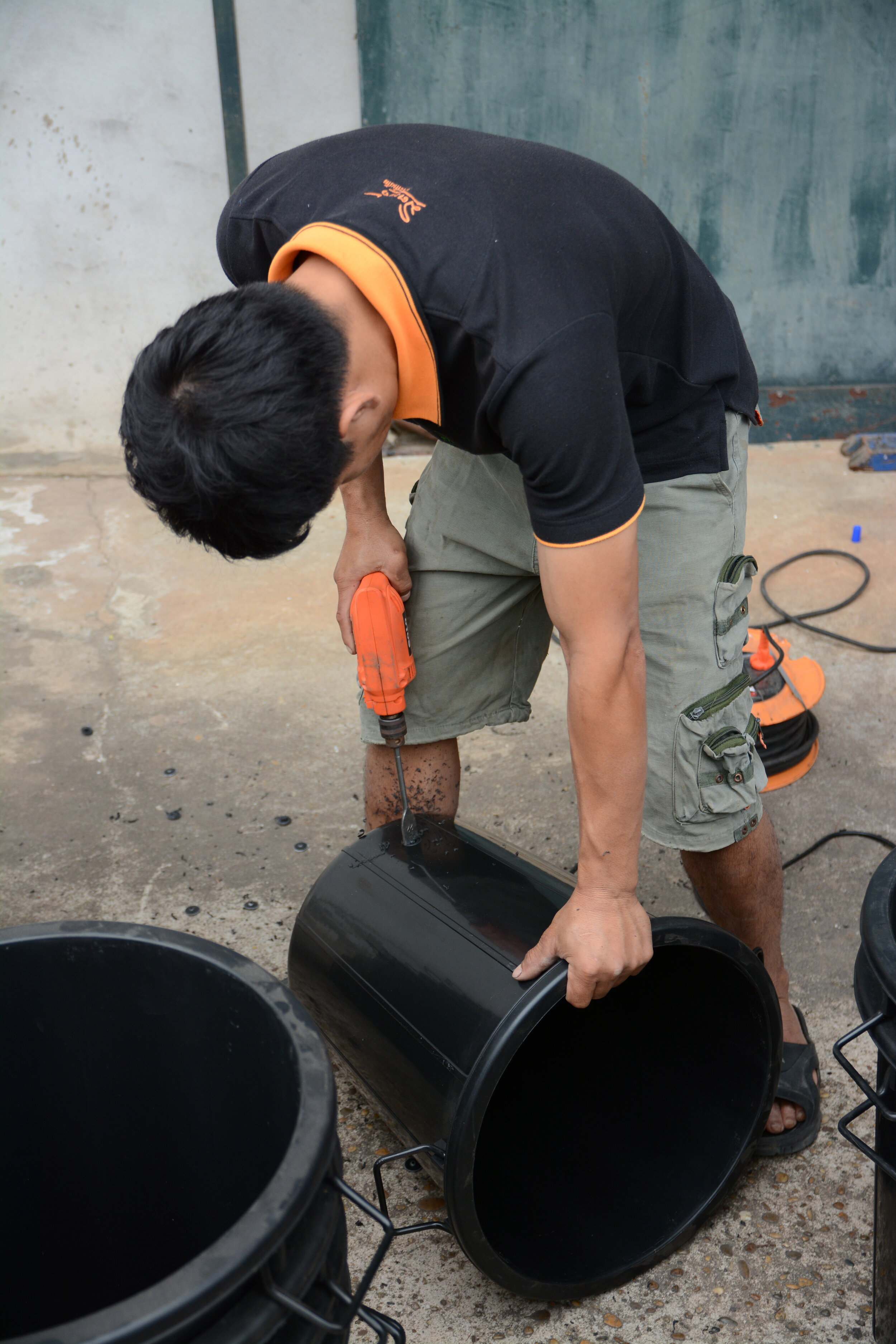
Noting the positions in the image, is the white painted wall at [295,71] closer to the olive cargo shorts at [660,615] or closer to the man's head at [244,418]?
the olive cargo shorts at [660,615]

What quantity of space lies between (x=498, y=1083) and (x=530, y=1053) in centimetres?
37

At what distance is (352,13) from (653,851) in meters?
3.42

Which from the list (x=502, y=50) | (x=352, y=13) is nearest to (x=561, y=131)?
(x=502, y=50)

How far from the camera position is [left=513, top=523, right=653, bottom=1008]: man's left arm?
1.23 metres

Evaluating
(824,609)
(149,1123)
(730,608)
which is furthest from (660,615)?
(824,609)

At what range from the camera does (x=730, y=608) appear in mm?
1586

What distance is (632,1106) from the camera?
5.48 feet

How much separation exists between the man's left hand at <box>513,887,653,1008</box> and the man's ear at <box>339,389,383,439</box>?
1.98 ft

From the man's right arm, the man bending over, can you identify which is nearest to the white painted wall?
the man's right arm

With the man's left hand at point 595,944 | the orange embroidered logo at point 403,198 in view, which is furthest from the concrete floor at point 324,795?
the orange embroidered logo at point 403,198

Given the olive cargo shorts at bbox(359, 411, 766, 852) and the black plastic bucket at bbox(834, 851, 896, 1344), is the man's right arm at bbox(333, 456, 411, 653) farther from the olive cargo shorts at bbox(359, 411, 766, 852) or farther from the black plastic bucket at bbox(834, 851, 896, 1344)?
the black plastic bucket at bbox(834, 851, 896, 1344)

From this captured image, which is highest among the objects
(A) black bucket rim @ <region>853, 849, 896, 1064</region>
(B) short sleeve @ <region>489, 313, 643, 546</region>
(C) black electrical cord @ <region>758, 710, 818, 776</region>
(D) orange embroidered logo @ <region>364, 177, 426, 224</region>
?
(D) orange embroidered logo @ <region>364, 177, 426, 224</region>

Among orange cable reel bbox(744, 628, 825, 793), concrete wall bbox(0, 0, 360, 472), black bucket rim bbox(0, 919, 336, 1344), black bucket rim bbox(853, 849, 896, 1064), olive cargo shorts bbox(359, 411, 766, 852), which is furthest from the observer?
concrete wall bbox(0, 0, 360, 472)

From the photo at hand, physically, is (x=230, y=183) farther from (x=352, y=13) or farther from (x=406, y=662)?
(x=406, y=662)
